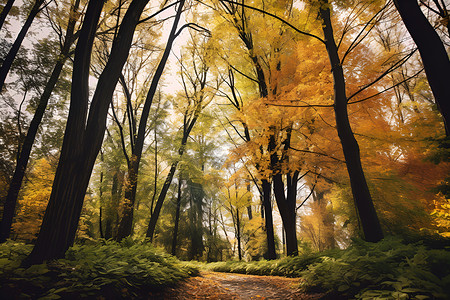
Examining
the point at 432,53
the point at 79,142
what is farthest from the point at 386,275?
the point at 79,142

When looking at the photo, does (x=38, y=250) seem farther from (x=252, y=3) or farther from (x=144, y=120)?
(x=252, y=3)

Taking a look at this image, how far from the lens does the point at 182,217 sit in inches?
773

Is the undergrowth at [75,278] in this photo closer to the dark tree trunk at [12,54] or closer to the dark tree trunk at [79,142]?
the dark tree trunk at [79,142]

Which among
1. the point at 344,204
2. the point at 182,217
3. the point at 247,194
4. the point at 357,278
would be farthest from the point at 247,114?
the point at 182,217

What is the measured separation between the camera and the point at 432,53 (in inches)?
106

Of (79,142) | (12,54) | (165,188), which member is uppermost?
(12,54)

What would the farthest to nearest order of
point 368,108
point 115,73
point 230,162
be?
point 230,162 < point 368,108 < point 115,73

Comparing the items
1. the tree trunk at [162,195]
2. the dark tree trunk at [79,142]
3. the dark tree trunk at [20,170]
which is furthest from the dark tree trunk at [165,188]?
the dark tree trunk at [79,142]

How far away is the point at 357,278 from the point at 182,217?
18.7 metres

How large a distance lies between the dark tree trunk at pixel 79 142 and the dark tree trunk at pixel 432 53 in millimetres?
4570

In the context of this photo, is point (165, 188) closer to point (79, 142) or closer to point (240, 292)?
point (240, 292)

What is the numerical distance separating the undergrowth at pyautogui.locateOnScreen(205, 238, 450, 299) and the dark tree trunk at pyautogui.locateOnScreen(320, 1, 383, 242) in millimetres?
408

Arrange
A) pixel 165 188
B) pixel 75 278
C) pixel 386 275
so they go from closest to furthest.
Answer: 1. pixel 386 275
2. pixel 75 278
3. pixel 165 188

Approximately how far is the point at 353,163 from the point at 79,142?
5172 mm
